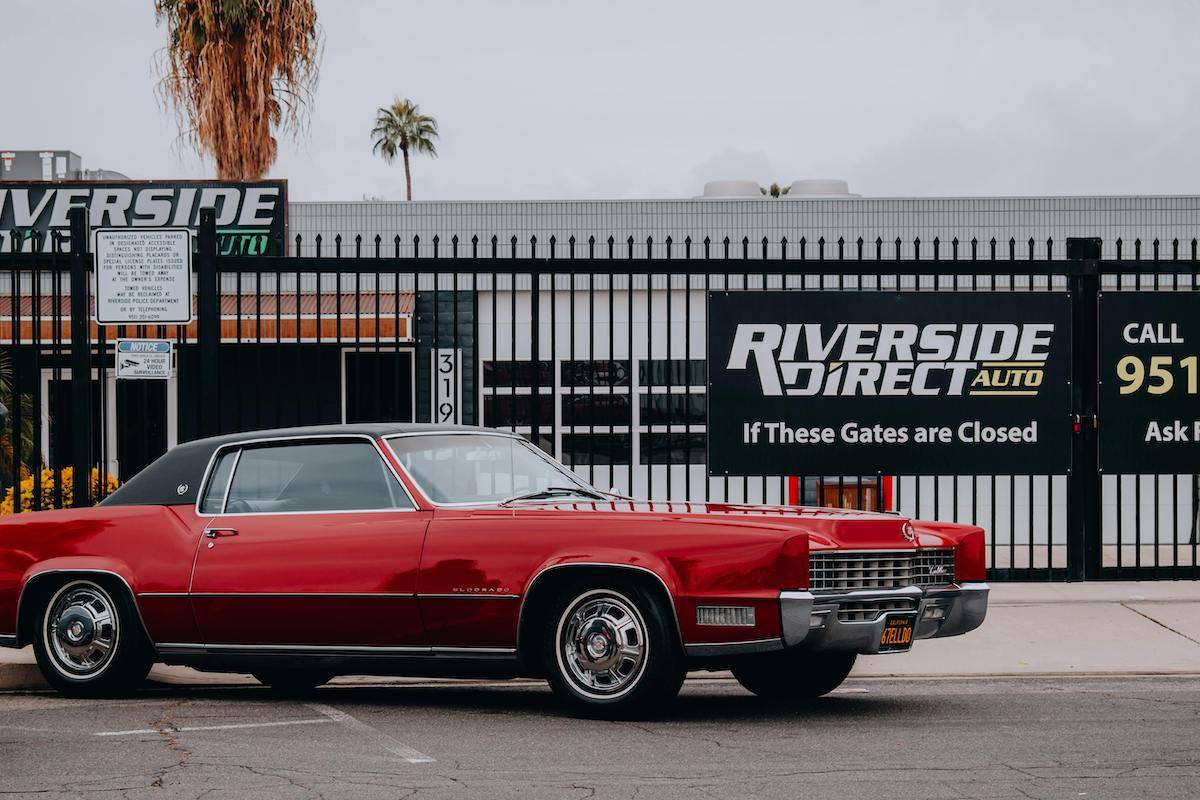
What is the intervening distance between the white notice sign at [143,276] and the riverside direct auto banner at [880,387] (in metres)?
3.91

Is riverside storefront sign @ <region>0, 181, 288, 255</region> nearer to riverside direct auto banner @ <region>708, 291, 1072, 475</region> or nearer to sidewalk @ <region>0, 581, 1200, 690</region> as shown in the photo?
riverside direct auto banner @ <region>708, 291, 1072, 475</region>

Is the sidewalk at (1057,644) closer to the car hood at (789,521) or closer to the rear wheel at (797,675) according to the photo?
the rear wheel at (797,675)

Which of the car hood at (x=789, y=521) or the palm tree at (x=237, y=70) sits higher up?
the palm tree at (x=237, y=70)

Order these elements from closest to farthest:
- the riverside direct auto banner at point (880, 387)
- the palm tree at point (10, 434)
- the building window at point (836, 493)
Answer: the riverside direct auto banner at point (880, 387) < the palm tree at point (10, 434) < the building window at point (836, 493)

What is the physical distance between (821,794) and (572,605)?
176 cm

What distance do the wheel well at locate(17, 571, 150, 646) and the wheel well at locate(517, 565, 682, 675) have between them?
7.42ft

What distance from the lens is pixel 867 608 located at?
680cm

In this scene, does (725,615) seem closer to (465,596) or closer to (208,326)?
(465,596)

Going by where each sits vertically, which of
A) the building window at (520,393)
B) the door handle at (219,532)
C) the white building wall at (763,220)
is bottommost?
the door handle at (219,532)

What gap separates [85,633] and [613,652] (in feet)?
9.59

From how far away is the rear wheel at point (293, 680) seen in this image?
827cm

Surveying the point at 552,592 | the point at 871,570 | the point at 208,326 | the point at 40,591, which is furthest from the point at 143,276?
the point at 871,570

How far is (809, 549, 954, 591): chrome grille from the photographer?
6750mm

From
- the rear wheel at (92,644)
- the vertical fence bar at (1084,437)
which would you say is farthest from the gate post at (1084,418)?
the rear wheel at (92,644)
